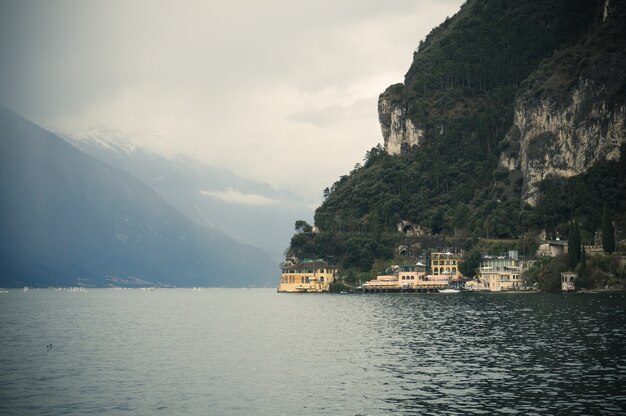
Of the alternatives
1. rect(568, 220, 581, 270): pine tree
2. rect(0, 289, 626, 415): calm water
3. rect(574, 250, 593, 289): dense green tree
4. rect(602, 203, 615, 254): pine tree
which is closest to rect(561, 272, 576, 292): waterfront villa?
rect(574, 250, 593, 289): dense green tree

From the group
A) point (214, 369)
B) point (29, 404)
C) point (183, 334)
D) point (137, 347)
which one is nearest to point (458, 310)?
point (183, 334)

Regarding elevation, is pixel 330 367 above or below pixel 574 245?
below

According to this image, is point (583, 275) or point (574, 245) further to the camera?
point (574, 245)

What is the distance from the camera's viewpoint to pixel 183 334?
10719 centimetres

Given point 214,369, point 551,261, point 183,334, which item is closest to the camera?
point 214,369

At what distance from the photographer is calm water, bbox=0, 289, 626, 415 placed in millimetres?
53031

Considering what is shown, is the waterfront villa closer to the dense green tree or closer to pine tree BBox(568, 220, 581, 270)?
the dense green tree

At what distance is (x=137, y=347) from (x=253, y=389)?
33154 millimetres

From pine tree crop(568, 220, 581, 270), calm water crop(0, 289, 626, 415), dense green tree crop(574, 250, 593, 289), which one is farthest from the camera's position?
pine tree crop(568, 220, 581, 270)

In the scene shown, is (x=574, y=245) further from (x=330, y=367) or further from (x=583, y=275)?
(x=330, y=367)

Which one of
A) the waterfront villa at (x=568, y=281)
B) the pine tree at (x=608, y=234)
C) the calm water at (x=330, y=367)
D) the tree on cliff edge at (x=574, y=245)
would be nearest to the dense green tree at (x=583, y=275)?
the tree on cliff edge at (x=574, y=245)

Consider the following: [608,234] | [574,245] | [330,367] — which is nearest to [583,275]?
[574,245]

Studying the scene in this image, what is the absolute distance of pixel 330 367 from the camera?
70250mm

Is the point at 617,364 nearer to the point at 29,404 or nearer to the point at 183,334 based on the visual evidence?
the point at 29,404
